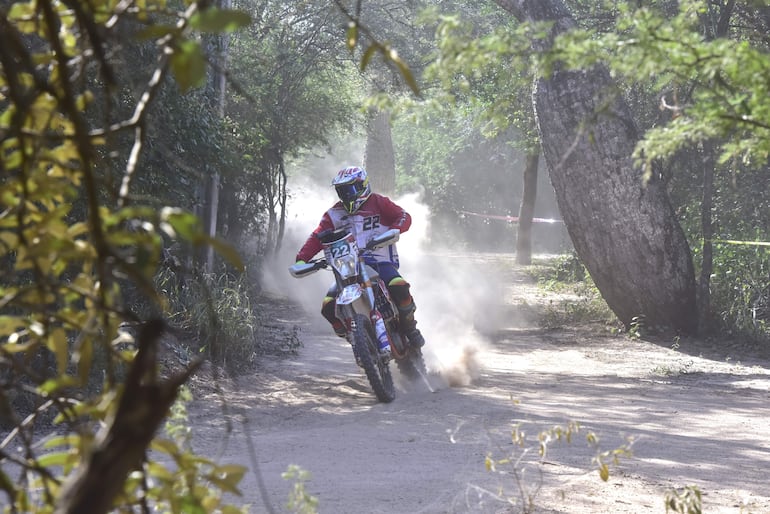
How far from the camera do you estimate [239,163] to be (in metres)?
12.9

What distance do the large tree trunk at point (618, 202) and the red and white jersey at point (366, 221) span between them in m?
3.98

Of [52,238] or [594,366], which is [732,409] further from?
[52,238]

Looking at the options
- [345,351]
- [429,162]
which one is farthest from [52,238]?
[429,162]

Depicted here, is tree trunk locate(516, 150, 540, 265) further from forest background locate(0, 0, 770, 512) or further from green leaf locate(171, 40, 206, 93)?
green leaf locate(171, 40, 206, 93)

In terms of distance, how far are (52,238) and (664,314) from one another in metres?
11.6

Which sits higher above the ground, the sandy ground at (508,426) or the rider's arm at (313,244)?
the rider's arm at (313,244)

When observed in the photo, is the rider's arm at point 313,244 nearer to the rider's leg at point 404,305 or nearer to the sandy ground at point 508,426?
the rider's leg at point 404,305

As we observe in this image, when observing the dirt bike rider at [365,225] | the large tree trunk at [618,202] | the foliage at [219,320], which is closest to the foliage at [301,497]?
the dirt bike rider at [365,225]

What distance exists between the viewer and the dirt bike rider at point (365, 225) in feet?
29.8

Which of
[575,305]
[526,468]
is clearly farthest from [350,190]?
[575,305]

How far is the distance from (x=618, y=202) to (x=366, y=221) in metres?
4.51

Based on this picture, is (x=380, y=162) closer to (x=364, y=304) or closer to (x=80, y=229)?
(x=364, y=304)

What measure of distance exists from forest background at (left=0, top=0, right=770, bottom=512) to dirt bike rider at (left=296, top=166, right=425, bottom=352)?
0.80 m

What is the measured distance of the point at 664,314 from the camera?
12664mm
